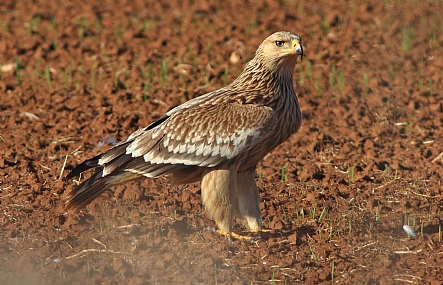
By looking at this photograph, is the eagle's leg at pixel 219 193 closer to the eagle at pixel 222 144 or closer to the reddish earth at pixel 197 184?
the eagle at pixel 222 144

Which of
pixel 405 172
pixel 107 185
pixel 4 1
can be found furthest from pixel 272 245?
pixel 4 1

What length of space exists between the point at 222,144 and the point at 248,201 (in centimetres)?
67

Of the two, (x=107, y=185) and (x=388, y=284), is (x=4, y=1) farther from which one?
(x=388, y=284)

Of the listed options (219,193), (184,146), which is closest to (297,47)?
(184,146)

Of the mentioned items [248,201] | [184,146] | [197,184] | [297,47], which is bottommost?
[197,184]

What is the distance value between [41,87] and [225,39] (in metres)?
3.45

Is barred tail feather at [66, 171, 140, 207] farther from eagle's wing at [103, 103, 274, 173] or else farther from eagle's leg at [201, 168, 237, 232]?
eagle's leg at [201, 168, 237, 232]

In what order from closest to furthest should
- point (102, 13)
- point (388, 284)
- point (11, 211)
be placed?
point (388, 284) < point (11, 211) < point (102, 13)

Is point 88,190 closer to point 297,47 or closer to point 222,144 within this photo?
point 222,144

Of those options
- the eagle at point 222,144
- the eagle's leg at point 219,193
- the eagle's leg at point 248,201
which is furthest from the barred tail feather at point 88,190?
the eagle's leg at point 248,201

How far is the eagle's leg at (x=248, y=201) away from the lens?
7098mm

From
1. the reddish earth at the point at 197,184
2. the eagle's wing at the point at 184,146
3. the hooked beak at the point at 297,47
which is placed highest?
the hooked beak at the point at 297,47

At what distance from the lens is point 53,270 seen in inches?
253

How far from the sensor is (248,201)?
708 centimetres
